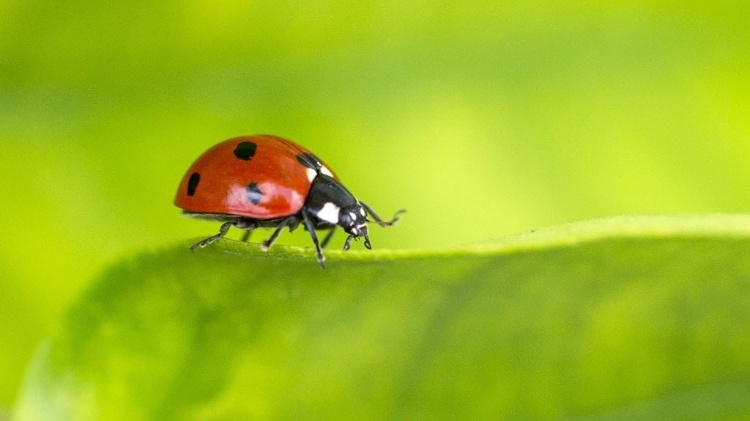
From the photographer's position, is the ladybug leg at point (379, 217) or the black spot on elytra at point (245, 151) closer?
the black spot on elytra at point (245, 151)

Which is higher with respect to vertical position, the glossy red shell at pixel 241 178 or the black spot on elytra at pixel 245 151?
the black spot on elytra at pixel 245 151

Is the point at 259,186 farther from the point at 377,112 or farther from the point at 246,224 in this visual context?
the point at 377,112

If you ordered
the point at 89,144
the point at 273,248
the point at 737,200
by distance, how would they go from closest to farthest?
the point at 273,248 < the point at 89,144 < the point at 737,200

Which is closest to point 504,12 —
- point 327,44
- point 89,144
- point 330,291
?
point 327,44

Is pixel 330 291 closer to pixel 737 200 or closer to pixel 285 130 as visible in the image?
pixel 285 130

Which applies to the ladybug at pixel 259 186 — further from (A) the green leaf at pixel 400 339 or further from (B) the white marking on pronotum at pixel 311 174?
Result: (A) the green leaf at pixel 400 339

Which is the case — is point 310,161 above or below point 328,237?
above

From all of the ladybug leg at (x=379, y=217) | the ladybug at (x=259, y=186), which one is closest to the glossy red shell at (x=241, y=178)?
the ladybug at (x=259, y=186)

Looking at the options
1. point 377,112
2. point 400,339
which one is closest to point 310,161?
point 377,112
